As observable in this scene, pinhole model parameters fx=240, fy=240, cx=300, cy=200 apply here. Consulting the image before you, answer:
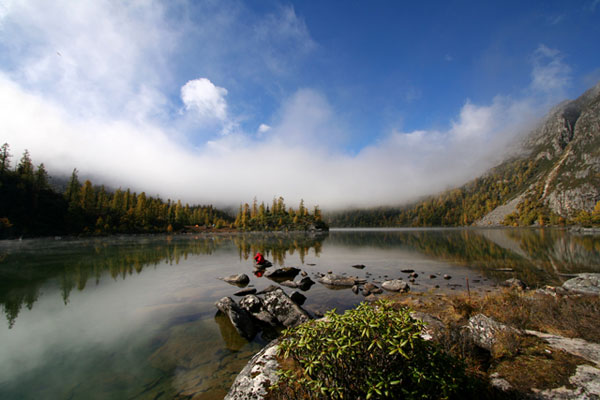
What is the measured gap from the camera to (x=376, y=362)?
445 cm

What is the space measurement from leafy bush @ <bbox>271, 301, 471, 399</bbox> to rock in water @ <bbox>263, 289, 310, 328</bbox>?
9.72 meters

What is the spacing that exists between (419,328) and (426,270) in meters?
29.7

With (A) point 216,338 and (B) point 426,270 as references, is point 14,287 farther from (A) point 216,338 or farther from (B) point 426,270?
(B) point 426,270

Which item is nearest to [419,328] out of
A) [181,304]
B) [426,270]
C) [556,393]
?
[556,393]

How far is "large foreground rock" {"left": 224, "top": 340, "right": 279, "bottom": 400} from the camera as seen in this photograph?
614 cm

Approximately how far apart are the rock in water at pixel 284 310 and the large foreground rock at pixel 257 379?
6860 mm

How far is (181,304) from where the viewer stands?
17.6m

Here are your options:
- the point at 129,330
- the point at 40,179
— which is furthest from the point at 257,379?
the point at 40,179

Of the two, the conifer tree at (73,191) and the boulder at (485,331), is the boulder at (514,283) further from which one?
the conifer tree at (73,191)

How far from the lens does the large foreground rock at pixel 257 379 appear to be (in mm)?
6145

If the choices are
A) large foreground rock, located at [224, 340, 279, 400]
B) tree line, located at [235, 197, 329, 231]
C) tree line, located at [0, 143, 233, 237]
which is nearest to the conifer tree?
tree line, located at [0, 143, 233, 237]

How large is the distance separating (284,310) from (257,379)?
27.9 feet

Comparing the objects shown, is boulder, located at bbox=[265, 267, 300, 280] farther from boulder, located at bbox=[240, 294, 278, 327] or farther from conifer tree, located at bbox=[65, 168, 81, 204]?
conifer tree, located at bbox=[65, 168, 81, 204]

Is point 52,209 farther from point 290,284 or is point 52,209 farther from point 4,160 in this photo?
point 290,284
